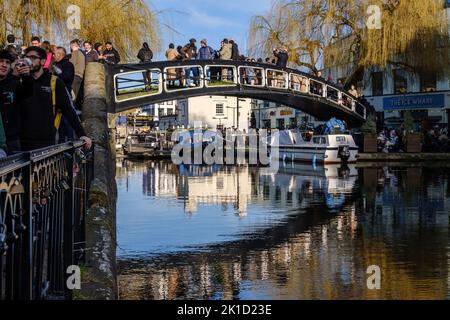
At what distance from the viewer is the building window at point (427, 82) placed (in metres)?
43.7

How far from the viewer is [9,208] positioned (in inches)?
161

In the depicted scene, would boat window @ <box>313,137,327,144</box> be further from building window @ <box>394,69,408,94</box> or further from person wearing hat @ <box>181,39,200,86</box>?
building window @ <box>394,69,408,94</box>

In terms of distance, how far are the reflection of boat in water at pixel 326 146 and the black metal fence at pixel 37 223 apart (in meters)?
29.9

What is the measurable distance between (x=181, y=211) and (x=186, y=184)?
7.89m

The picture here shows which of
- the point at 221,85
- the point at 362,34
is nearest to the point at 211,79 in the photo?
the point at 221,85

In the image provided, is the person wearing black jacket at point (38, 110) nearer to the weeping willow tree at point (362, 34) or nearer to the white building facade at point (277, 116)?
the weeping willow tree at point (362, 34)

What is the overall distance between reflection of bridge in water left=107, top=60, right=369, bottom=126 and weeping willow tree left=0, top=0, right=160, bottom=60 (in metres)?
2.43

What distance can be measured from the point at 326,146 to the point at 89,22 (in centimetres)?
1438

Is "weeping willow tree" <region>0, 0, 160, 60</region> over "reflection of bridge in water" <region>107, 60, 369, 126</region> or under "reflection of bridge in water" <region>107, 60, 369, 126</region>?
over

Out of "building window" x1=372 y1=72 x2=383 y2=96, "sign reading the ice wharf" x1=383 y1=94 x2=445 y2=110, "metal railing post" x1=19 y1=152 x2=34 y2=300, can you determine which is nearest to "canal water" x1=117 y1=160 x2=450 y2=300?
"metal railing post" x1=19 y1=152 x2=34 y2=300

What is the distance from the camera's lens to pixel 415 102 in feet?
171

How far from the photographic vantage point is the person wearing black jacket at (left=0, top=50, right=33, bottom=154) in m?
6.66

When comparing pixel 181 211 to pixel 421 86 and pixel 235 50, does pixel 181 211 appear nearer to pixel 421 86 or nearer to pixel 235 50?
pixel 235 50

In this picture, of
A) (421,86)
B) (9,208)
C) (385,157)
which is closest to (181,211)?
(9,208)
